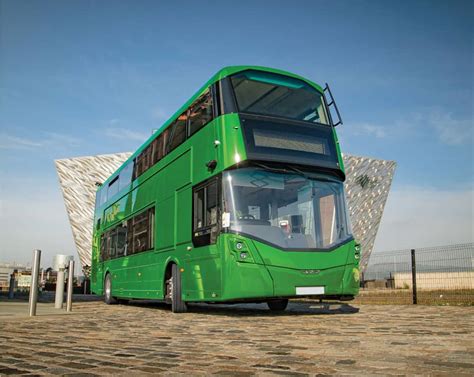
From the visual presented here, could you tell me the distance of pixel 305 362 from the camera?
347 centimetres

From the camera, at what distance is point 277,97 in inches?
331

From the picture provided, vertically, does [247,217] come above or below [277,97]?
below

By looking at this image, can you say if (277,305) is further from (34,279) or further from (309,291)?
(34,279)

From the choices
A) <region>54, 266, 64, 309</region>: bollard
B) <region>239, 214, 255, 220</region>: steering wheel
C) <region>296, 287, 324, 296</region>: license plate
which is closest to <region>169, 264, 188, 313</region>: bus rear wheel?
<region>239, 214, 255, 220</region>: steering wheel

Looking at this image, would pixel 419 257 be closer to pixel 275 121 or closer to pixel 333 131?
pixel 333 131

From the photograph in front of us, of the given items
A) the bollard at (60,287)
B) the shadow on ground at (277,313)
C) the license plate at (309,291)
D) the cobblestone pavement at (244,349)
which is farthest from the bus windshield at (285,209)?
the bollard at (60,287)

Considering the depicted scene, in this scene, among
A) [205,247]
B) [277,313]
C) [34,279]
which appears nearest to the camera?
[205,247]

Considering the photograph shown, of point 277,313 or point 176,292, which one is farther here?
point 176,292

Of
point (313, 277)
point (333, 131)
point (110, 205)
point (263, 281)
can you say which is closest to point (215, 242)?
point (263, 281)

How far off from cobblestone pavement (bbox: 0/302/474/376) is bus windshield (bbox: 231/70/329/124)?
143 inches

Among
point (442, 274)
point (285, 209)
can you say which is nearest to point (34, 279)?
point (285, 209)

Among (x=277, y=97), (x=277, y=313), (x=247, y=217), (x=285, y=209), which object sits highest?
(x=277, y=97)

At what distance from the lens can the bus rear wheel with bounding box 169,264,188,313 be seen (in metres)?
9.13

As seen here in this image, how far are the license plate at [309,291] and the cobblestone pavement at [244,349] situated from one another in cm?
100
